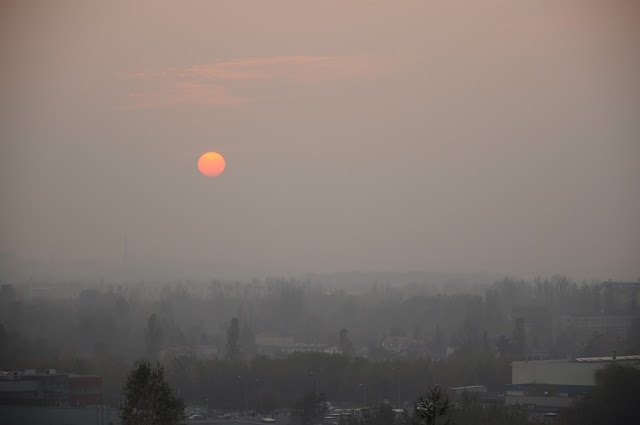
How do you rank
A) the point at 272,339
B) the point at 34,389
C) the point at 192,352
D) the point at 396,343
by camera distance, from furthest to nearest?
the point at 272,339, the point at 396,343, the point at 192,352, the point at 34,389

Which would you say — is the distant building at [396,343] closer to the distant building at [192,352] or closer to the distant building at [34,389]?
the distant building at [192,352]

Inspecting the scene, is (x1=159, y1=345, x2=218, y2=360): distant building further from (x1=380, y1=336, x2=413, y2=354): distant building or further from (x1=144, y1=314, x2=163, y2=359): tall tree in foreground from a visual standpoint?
(x1=380, y1=336, x2=413, y2=354): distant building

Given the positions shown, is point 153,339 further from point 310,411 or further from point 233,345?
point 310,411

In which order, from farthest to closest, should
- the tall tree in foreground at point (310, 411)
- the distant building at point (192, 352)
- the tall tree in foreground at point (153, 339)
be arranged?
1. the tall tree in foreground at point (153, 339)
2. the distant building at point (192, 352)
3. the tall tree in foreground at point (310, 411)

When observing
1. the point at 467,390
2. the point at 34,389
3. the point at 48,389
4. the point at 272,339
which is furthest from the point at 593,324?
the point at 34,389

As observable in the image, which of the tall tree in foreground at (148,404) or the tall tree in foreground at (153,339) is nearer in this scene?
the tall tree in foreground at (148,404)

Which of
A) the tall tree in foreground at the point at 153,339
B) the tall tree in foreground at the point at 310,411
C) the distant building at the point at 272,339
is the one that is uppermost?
the tall tree in foreground at the point at 153,339

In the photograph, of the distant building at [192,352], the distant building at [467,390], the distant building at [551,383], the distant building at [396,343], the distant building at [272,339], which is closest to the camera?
the distant building at [551,383]

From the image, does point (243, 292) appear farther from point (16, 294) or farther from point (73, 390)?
point (73, 390)

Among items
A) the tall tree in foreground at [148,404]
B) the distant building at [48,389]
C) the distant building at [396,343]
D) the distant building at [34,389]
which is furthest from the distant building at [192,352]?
the tall tree in foreground at [148,404]

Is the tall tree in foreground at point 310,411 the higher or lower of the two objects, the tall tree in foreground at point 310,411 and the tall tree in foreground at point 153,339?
the lower
